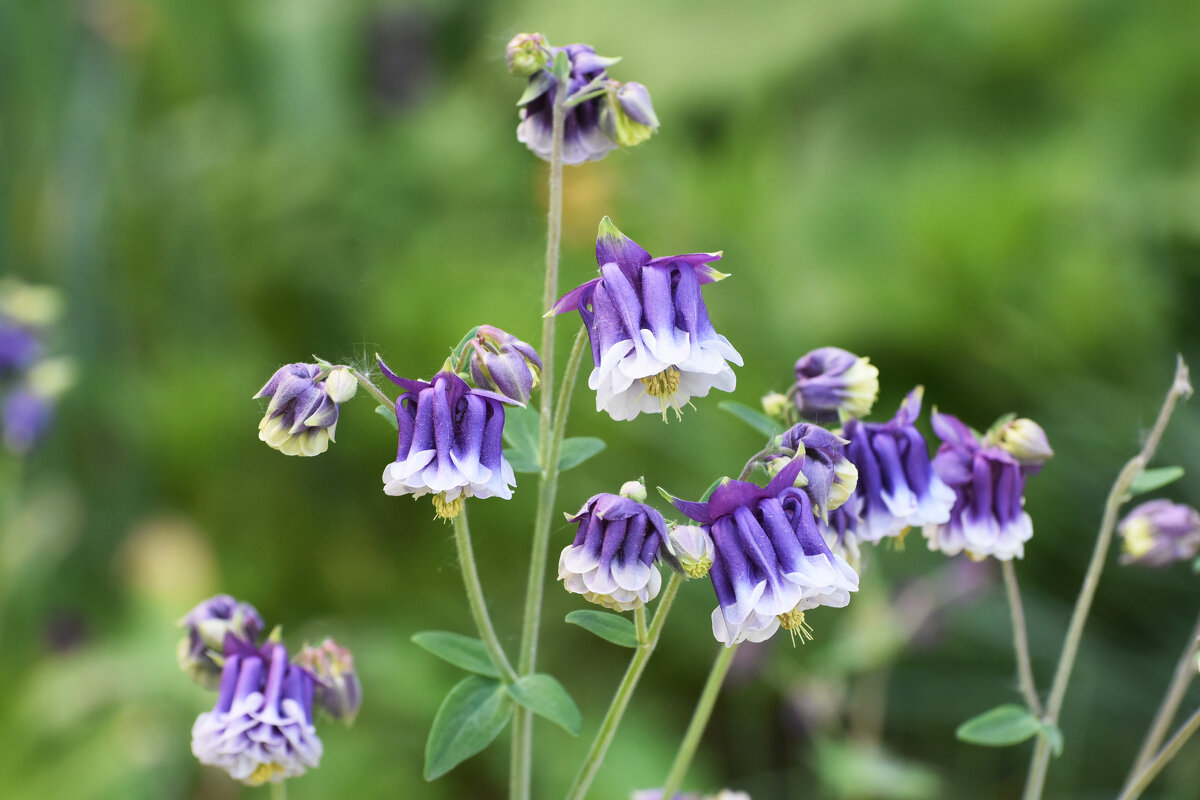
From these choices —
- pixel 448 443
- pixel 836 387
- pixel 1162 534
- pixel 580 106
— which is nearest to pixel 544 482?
pixel 448 443

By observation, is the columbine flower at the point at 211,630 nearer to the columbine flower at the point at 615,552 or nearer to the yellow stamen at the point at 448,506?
the yellow stamen at the point at 448,506

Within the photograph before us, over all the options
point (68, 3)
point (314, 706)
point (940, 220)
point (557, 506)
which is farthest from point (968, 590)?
point (68, 3)

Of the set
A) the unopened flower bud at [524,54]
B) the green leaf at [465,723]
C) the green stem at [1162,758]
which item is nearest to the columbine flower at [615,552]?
the green leaf at [465,723]

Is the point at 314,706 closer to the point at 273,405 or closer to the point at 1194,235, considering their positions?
the point at 273,405

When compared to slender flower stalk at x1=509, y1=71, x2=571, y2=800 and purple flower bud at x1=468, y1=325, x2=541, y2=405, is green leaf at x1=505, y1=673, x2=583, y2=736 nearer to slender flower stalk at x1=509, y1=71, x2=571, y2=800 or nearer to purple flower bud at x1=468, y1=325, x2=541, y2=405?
slender flower stalk at x1=509, y1=71, x2=571, y2=800

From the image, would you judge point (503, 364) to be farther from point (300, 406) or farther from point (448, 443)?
point (300, 406)

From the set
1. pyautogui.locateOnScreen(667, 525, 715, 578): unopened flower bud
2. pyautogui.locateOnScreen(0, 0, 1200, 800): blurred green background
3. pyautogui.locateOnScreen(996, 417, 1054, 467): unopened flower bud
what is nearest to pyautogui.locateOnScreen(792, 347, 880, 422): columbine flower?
pyautogui.locateOnScreen(996, 417, 1054, 467): unopened flower bud
